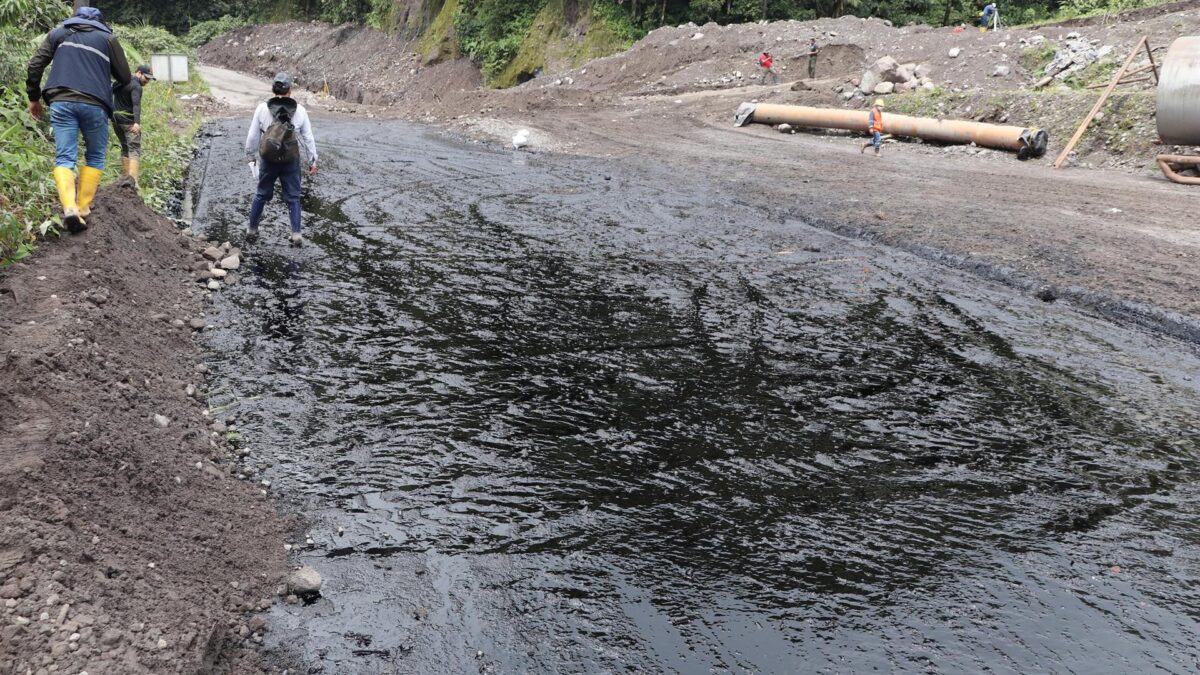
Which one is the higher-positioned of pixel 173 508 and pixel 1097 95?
→ pixel 1097 95

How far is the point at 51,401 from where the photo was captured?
523 cm

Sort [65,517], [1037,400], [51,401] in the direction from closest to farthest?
[65,517] < [51,401] < [1037,400]

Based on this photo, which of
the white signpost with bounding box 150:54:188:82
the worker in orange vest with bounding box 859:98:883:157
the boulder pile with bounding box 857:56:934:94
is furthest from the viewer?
the white signpost with bounding box 150:54:188:82

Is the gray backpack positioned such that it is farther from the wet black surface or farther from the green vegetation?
the green vegetation

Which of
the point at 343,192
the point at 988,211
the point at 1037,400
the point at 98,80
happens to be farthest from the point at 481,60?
the point at 1037,400

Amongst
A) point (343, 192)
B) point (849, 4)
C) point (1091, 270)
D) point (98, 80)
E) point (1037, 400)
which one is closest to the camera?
point (1037, 400)

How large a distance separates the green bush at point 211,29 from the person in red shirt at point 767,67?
49.0 meters

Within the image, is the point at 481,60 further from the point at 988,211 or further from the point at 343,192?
the point at 988,211

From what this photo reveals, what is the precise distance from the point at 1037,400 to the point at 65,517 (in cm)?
692

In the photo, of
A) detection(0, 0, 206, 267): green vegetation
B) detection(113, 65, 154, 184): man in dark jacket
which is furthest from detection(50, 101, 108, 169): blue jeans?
detection(113, 65, 154, 184): man in dark jacket

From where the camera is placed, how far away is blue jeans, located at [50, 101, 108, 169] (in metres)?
7.92

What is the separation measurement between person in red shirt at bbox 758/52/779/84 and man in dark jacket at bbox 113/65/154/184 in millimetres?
20054

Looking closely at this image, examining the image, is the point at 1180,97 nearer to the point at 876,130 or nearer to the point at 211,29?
the point at 876,130

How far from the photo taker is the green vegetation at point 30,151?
7.89 metres
